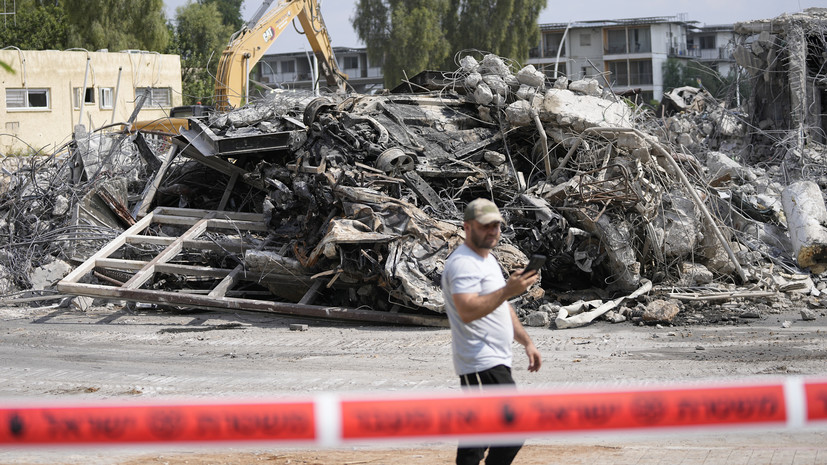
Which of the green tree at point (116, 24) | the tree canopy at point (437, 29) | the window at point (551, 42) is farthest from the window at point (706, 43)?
the green tree at point (116, 24)

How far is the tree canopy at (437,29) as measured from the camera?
156ft

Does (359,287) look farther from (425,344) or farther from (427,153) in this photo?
(427,153)

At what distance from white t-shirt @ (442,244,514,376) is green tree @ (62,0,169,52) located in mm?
41435

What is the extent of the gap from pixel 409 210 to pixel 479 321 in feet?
20.2

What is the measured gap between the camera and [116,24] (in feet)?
139

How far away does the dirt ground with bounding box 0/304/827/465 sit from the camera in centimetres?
531

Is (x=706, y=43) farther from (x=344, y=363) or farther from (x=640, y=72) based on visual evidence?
(x=344, y=363)

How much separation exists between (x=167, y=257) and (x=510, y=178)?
15.9 ft

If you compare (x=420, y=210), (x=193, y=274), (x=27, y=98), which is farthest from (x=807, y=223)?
(x=27, y=98)

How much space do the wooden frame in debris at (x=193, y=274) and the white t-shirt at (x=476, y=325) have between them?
18.5 feet

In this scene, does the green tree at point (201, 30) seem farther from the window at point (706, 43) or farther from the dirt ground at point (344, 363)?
the dirt ground at point (344, 363)

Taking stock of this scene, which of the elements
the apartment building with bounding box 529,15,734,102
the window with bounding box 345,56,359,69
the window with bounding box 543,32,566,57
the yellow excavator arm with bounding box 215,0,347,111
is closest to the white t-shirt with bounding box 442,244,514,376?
the yellow excavator arm with bounding box 215,0,347,111

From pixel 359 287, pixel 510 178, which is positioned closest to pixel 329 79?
pixel 510 178

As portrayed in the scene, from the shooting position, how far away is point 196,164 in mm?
14234
